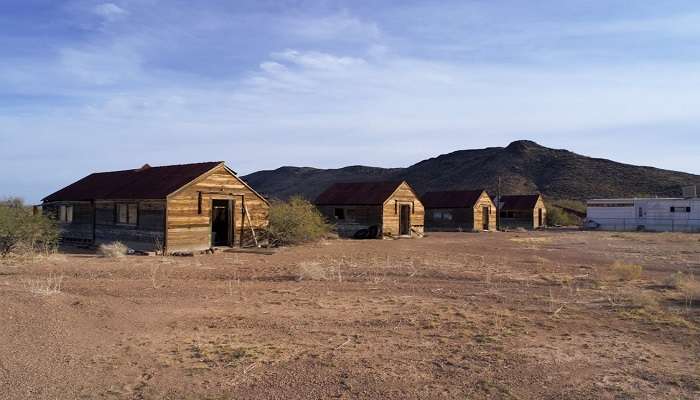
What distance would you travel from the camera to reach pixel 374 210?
117 feet

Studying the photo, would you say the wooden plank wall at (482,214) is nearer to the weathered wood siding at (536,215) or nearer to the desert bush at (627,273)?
the weathered wood siding at (536,215)

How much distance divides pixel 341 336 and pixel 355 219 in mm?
28507

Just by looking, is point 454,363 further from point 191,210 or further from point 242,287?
point 191,210

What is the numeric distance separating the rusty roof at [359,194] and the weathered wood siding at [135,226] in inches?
647

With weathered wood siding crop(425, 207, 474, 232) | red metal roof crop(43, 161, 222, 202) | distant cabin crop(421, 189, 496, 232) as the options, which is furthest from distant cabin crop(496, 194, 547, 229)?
red metal roof crop(43, 161, 222, 202)

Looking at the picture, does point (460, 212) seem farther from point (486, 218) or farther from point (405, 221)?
point (405, 221)

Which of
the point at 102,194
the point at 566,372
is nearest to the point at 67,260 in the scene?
the point at 102,194

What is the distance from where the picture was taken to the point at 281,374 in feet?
21.6

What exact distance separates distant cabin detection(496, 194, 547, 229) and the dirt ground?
143 feet

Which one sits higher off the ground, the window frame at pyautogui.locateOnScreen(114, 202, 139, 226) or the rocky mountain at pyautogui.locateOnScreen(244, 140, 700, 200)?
the rocky mountain at pyautogui.locateOnScreen(244, 140, 700, 200)

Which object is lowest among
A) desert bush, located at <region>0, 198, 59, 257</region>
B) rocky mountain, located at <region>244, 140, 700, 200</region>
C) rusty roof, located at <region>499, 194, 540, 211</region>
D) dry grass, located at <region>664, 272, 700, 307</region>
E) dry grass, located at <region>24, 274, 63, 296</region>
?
dry grass, located at <region>664, 272, 700, 307</region>

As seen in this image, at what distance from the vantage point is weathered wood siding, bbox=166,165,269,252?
70.3 feet

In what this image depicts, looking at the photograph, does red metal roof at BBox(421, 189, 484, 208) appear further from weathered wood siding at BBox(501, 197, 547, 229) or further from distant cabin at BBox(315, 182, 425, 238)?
weathered wood siding at BBox(501, 197, 547, 229)

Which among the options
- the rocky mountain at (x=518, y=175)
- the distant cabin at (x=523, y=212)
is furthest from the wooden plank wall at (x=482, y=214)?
the rocky mountain at (x=518, y=175)
